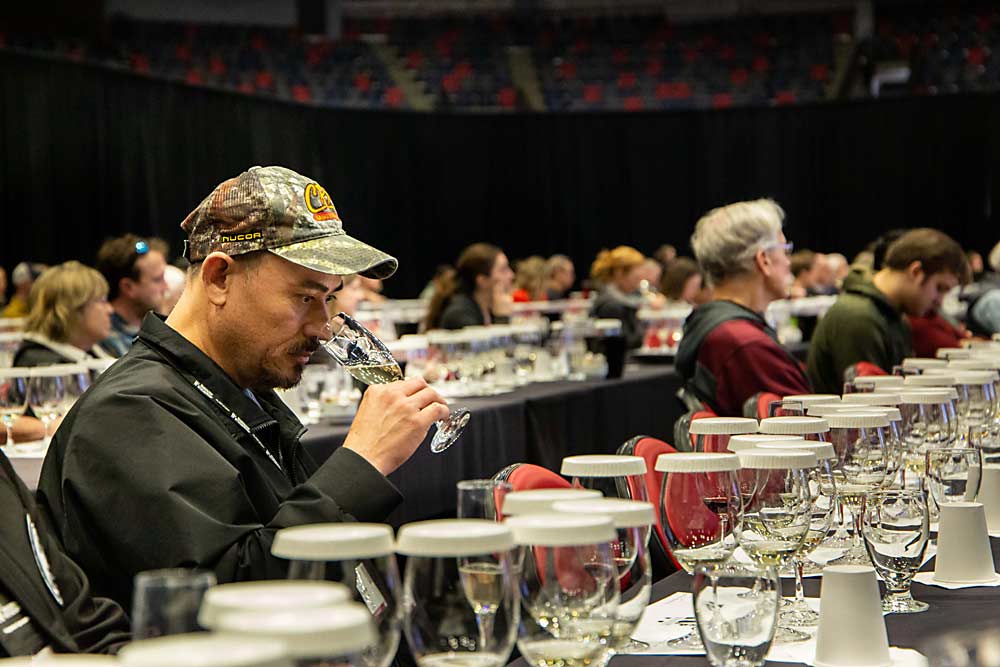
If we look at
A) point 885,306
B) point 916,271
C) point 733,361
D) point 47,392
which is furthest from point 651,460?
point 916,271

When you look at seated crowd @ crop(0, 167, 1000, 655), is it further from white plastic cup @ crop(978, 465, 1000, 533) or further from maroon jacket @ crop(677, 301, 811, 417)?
maroon jacket @ crop(677, 301, 811, 417)

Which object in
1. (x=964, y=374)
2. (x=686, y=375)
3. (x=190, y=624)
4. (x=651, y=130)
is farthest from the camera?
(x=651, y=130)

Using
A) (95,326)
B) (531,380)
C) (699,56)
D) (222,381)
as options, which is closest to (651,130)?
(699,56)

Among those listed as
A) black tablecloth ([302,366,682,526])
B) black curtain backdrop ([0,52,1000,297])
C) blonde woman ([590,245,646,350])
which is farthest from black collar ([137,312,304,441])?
black curtain backdrop ([0,52,1000,297])

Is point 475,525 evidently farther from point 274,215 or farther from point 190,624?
point 274,215

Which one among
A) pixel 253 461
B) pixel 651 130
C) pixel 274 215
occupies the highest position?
pixel 651 130

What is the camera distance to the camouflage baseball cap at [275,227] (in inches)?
77.0

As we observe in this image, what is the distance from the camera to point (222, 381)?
197cm

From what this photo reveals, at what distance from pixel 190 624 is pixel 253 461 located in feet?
3.49

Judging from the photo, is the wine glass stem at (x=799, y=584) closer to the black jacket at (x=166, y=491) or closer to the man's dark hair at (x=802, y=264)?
the black jacket at (x=166, y=491)

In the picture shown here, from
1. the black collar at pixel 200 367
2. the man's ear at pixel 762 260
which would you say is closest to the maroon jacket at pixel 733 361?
the man's ear at pixel 762 260

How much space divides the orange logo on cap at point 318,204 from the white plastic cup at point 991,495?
126 cm

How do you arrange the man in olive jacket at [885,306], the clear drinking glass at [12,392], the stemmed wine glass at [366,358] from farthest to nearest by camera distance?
the man in olive jacket at [885,306] < the clear drinking glass at [12,392] < the stemmed wine glass at [366,358]

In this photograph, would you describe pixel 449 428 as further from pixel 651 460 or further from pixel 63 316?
pixel 63 316
